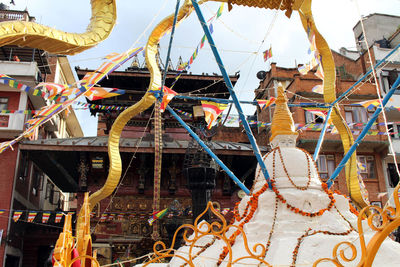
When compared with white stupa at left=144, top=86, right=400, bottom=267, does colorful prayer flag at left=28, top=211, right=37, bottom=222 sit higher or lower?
higher

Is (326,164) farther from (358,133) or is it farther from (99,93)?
(99,93)

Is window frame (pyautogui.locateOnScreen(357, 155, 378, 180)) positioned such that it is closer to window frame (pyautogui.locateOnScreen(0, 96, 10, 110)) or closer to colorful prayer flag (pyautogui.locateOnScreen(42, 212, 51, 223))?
colorful prayer flag (pyautogui.locateOnScreen(42, 212, 51, 223))

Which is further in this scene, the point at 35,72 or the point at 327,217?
the point at 35,72

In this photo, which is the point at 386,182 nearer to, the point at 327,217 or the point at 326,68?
the point at 326,68

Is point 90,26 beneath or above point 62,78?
beneath

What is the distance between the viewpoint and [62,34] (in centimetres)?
370

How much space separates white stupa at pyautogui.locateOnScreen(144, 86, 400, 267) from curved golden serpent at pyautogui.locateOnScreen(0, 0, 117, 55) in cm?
309

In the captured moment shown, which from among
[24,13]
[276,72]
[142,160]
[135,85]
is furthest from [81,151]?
[276,72]

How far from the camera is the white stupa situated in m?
5.34

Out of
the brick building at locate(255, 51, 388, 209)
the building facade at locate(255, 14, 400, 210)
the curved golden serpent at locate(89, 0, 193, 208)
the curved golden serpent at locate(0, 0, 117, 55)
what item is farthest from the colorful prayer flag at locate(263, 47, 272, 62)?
the brick building at locate(255, 51, 388, 209)

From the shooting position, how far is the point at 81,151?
16.6 m

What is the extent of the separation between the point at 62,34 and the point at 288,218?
14.6 feet

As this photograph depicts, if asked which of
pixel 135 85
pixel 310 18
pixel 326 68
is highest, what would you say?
pixel 135 85

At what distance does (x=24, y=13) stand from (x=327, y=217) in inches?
869
